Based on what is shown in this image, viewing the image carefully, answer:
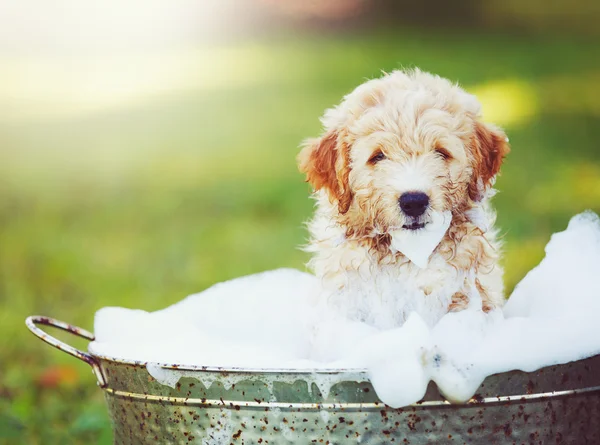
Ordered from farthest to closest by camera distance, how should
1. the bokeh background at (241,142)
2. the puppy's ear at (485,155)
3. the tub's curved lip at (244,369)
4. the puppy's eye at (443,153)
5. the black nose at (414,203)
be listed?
the bokeh background at (241,142), the puppy's ear at (485,155), the puppy's eye at (443,153), the black nose at (414,203), the tub's curved lip at (244,369)

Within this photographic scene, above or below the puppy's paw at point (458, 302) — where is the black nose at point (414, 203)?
above

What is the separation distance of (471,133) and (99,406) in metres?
3.02

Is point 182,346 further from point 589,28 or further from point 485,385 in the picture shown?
point 589,28

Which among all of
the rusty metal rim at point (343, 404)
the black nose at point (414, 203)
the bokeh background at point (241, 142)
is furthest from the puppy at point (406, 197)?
the bokeh background at point (241, 142)

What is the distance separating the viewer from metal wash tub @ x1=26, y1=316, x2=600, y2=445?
2.14 m

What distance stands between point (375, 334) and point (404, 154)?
0.55 m

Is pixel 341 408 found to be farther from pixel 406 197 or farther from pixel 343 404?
pixel 406 197

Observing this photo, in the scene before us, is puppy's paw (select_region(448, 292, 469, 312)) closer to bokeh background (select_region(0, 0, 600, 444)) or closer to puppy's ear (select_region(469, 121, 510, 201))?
puppy's ear (select_region(469, 121, 510, 201))

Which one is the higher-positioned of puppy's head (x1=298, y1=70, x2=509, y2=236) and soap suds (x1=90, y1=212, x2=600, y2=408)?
puppy's head (x1=298, y1=70, x2=509, y2=236)

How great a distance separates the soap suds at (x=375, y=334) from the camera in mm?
2105

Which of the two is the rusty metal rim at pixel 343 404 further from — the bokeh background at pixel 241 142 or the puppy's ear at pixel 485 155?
the bokeh background at pixel 241 142

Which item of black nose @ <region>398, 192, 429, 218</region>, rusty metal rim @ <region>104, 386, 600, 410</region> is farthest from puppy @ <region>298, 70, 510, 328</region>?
rusty metal rim @ <region>104, 386, 600, 410</region>

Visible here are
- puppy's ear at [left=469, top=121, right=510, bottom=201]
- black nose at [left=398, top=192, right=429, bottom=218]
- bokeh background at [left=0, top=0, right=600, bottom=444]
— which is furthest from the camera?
bokeh background at [left=0, top=0, right=600, bottom=444]

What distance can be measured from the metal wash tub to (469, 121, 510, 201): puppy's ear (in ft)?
2.09
